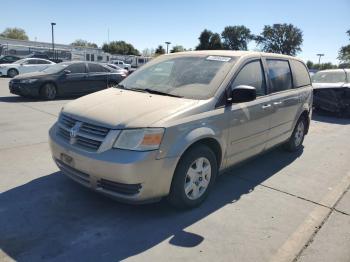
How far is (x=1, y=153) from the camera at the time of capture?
5703 mm

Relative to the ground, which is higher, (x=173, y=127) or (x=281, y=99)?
(x=281, y=99)

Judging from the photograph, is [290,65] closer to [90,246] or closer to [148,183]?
[148,183]

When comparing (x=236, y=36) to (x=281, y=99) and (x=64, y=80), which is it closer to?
(x=64, y=80)

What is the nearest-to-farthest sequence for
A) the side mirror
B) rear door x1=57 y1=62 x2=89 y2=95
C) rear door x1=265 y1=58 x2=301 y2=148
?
the side mirror, rear door x1=265 y1=58 x2=301 y2=148, rear door x1=57 y1=62 x2=89 y2=95

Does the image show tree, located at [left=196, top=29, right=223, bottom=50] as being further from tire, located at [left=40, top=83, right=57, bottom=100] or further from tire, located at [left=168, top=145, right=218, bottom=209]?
tire, located at [left=168, top=145, right=218, bottom=209]

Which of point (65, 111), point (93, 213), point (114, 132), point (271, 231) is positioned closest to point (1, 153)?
point (65, 111)

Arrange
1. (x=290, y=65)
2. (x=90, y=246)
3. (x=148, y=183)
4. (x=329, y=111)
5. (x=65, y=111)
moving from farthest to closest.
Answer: (x=329, y=111)
(x=290, y=65)
(x=65, y=111)
(x=148, y=183)
(x=90, y=246)

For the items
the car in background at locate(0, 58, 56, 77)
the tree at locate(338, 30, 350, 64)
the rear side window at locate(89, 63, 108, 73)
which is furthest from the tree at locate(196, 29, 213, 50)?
the rear side window at locate(89, 63, 108, 73)

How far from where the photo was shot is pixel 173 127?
3580 millimetres

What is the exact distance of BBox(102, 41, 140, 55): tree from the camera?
90938 mm

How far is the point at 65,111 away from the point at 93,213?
1226 mm

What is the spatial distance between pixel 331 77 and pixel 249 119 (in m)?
9.74

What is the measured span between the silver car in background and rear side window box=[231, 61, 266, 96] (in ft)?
0.05

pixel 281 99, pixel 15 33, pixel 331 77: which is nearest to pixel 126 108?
pixel 281 99
